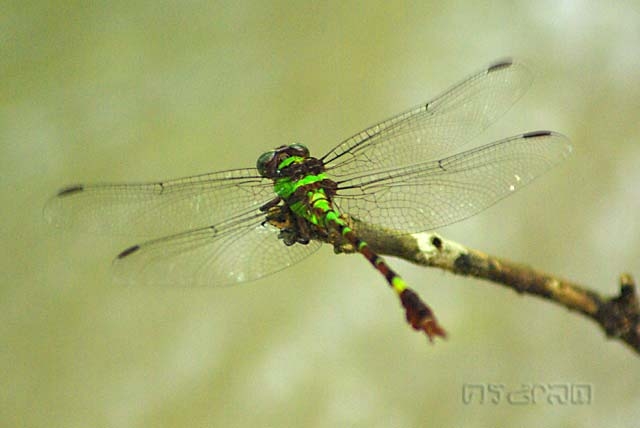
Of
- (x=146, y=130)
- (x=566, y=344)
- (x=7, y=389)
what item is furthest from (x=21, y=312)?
(x=566, y=344)

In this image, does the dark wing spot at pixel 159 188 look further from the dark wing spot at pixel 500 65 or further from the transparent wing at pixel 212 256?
the dark wing spot at pixel 500 65

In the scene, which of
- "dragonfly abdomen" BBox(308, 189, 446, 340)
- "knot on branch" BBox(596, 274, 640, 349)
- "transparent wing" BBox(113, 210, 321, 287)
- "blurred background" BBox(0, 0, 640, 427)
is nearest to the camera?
"dragonfly abdomen" BBox(308, 189, 446, 340)

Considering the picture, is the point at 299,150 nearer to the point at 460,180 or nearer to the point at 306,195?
the point at 306,195

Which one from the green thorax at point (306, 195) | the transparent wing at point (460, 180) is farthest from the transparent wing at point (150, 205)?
the transparent wing at point (460, 180)

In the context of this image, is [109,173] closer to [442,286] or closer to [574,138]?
[442,286]

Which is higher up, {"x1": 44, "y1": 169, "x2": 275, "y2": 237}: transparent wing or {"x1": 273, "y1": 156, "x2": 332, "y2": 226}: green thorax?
{"x1": 44, "y1": 169, "x2": 275, "y2": 237}: transparent wing

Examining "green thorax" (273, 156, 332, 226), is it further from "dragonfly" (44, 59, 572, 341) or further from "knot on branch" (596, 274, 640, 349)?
"knot on branch" (596, 274, 640, 349)

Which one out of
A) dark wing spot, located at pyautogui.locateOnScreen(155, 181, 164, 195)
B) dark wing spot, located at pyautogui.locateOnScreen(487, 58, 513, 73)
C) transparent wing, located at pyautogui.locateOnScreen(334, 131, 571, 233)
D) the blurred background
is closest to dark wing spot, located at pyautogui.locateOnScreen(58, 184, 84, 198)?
dark wing spot, located at pyautogui.locateOnScreen(155, 181, 164, 195)

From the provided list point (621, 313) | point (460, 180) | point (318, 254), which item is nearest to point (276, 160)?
point (460, 180)
